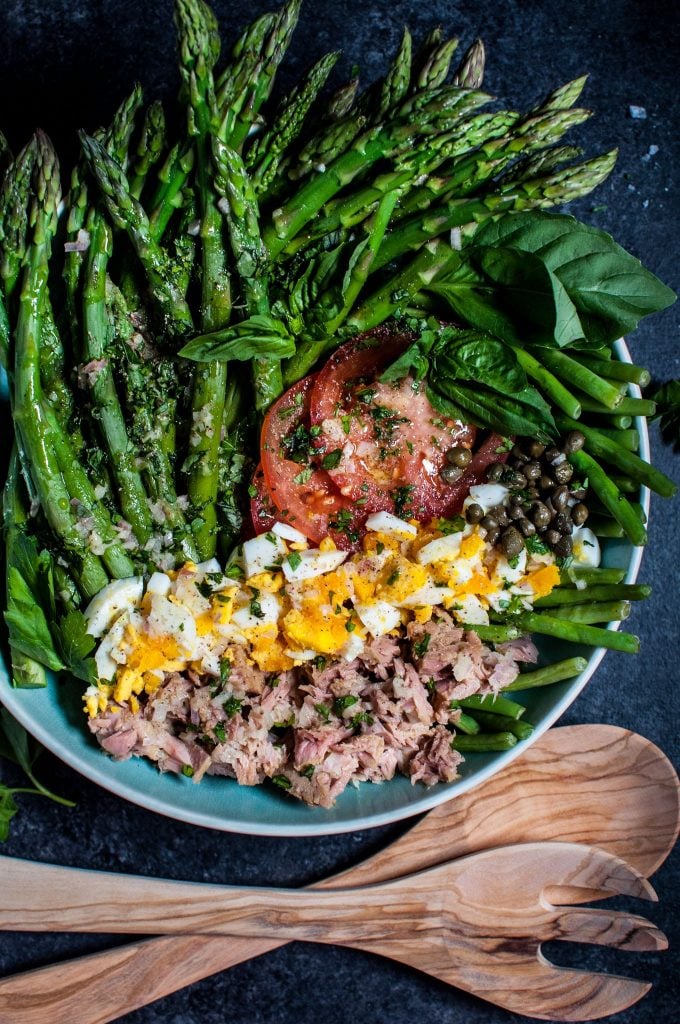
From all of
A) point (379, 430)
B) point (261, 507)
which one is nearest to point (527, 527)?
point (379, 430)

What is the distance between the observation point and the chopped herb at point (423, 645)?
3143 millimetres

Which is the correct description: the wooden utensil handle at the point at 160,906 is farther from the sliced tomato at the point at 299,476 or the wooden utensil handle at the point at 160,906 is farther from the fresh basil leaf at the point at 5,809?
the sliced tomato at the point at 299,476

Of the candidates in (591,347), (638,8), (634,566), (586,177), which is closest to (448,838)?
(634,566)

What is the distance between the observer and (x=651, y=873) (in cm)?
371

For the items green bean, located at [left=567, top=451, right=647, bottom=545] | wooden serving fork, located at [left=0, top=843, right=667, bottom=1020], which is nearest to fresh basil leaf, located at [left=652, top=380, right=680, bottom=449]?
green bean, located at [left=567, top=451, right=647, bottom=545]

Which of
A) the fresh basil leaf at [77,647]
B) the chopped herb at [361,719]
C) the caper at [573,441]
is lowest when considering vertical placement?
the chopped herb at [361,719]

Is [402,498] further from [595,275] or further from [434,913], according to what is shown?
[434,913]

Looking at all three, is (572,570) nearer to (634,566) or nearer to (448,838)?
(634,566)

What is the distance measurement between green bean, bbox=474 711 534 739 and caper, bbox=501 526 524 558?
63cm

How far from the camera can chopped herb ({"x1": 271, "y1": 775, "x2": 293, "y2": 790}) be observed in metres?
3.15

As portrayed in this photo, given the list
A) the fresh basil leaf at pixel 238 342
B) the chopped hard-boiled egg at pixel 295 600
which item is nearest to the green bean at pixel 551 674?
the chopped hard-boiled egg at pixel 295 600

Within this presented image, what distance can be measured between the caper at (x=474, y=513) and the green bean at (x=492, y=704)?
682 millimetres

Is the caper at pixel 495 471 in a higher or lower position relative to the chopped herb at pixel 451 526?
higher

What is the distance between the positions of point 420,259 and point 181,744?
206 cm
